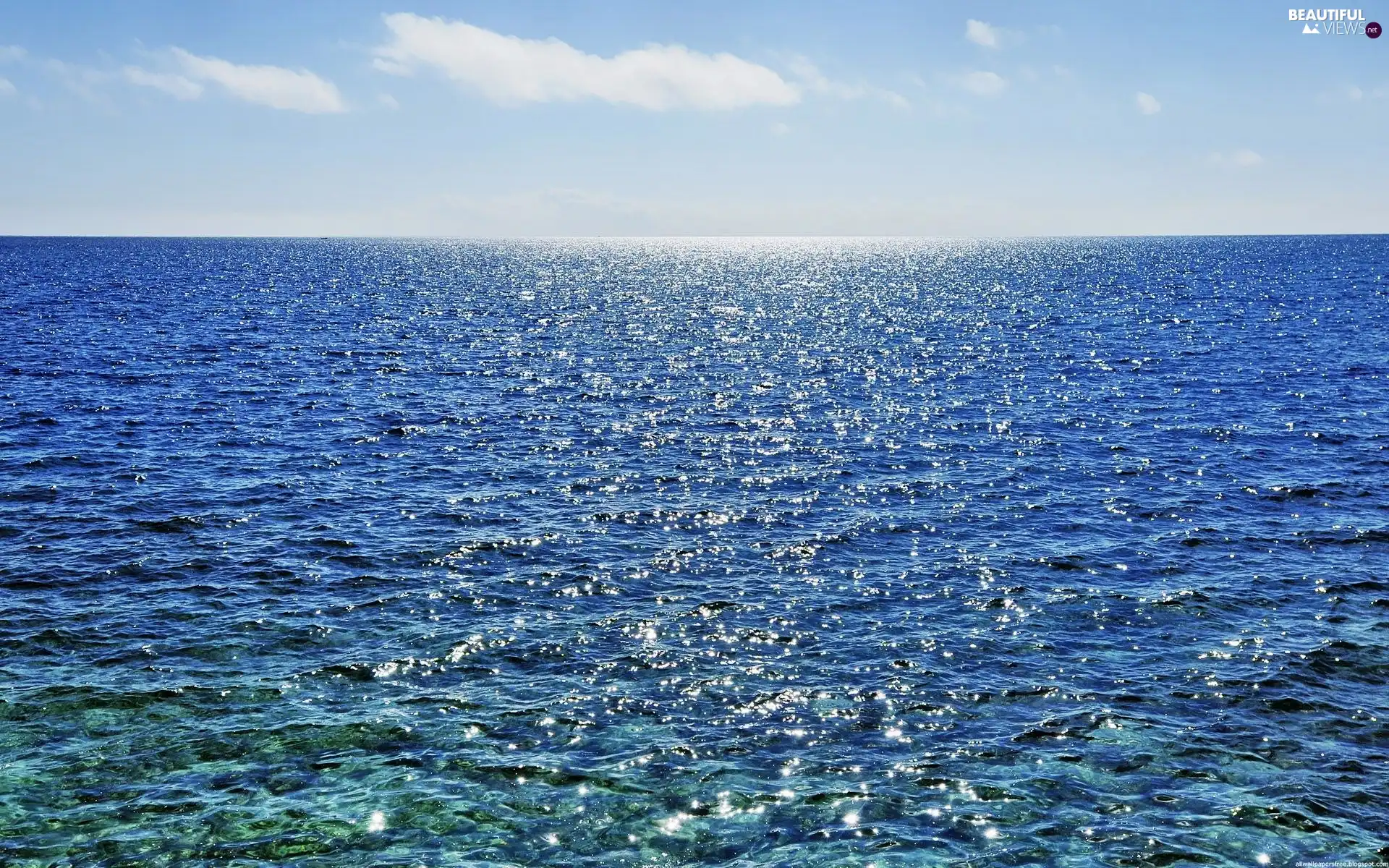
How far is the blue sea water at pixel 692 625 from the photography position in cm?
1830

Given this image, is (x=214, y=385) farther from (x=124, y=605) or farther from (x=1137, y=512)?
(x=1137, y=512)

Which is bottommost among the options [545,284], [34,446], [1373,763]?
[1373,763]

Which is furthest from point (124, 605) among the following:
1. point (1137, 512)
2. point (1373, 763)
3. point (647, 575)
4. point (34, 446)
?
point (1137, 512)

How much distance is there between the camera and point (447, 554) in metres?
33.3

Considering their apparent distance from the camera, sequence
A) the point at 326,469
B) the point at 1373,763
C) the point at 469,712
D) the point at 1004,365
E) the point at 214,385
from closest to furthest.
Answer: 1. the point at 1373,763
2. the point at 469,712
3. the point at 326,469
4. the point at 214,385
5. the point at 1004,365

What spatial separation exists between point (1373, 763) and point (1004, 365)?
5946cm

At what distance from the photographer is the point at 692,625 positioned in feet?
90.1

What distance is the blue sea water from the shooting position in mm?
18297

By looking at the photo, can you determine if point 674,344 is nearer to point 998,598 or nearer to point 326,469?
point 326,469

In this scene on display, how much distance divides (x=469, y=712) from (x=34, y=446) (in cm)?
3780

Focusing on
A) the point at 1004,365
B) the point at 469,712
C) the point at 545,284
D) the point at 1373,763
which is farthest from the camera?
the point at 545,284

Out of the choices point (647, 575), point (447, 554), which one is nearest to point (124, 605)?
point (447, 554)

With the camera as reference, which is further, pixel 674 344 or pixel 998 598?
pixel 674 344

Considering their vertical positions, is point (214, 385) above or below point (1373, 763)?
above
